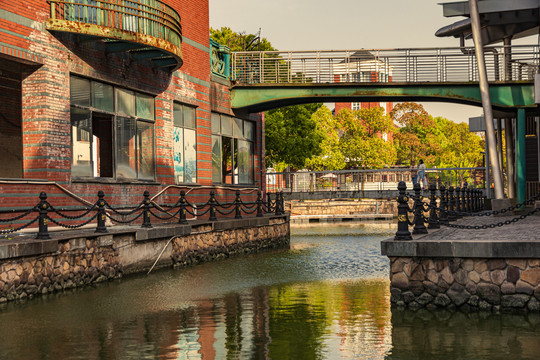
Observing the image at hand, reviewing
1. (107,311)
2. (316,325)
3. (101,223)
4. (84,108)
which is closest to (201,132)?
(84,108)

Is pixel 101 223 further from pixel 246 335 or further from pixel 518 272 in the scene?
pixel 518 272

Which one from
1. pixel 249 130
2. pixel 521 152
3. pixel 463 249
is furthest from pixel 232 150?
pixel 463 249

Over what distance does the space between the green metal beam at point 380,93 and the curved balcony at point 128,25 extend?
635 centimetres

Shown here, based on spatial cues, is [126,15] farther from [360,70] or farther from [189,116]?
[360,70]

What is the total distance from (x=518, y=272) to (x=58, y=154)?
11.7 m

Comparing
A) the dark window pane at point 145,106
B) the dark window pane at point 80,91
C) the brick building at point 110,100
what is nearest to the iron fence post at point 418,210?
the brick building at point 110,100

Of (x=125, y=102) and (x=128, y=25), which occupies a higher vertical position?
(x=128, y=25)

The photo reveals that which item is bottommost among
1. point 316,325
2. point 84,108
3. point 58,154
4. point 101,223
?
point 316,325

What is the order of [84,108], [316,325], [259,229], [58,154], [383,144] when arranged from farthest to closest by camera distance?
1. [383,144]
2. [259,229]
3. [84,108]
4. [58,154]
5. [316,325]

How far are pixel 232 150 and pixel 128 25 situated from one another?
9842 millimetres

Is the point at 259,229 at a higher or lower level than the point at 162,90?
lower

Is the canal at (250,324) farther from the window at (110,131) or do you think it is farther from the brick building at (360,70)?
the brick building at (360,70)

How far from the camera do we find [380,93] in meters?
28.2

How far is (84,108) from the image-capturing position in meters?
19.0
